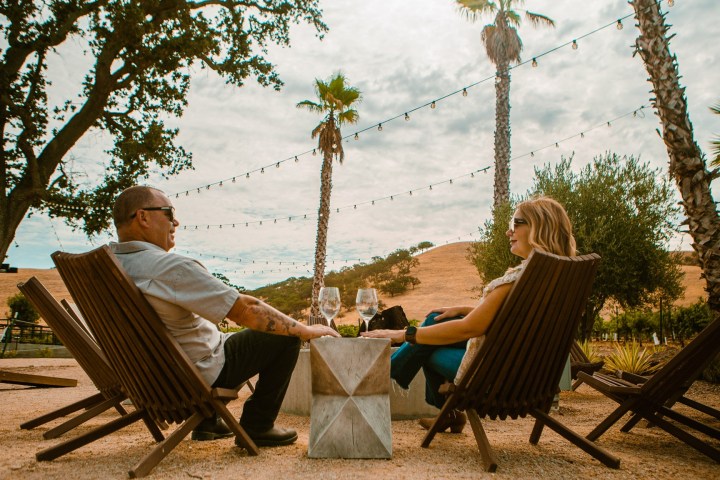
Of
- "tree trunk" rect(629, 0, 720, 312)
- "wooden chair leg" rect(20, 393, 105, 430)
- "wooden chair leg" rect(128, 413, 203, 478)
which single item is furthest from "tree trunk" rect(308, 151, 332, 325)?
"wooden chair leg" rect(128, 413, 203, 478)

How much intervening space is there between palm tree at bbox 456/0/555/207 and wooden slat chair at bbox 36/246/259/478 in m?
15.0

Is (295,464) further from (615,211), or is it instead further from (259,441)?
(615,211)

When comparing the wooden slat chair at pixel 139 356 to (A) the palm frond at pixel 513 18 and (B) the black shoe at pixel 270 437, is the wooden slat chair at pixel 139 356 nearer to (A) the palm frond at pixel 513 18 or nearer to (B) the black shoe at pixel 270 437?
(B) the black shoe at pixel 270 437

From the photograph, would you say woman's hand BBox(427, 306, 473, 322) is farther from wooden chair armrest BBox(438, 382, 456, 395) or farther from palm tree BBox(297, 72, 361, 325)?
palm tree BBox(297, 72, 361, 325)

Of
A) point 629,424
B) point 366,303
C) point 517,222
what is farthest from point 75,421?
point 629,424

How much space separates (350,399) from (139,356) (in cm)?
105

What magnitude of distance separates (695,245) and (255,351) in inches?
258

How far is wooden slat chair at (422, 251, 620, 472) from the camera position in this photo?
106 inches

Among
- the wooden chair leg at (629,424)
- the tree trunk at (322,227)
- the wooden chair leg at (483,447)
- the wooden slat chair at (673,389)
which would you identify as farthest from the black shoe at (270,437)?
the tree trunk at (322,227)

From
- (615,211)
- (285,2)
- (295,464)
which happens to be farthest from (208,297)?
(285,2)

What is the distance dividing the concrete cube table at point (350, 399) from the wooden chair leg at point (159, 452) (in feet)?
1.99

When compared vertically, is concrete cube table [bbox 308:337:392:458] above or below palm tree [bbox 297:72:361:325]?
below

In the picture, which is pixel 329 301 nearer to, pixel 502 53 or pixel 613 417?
pixel 613 417

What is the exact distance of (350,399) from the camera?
2896mm
